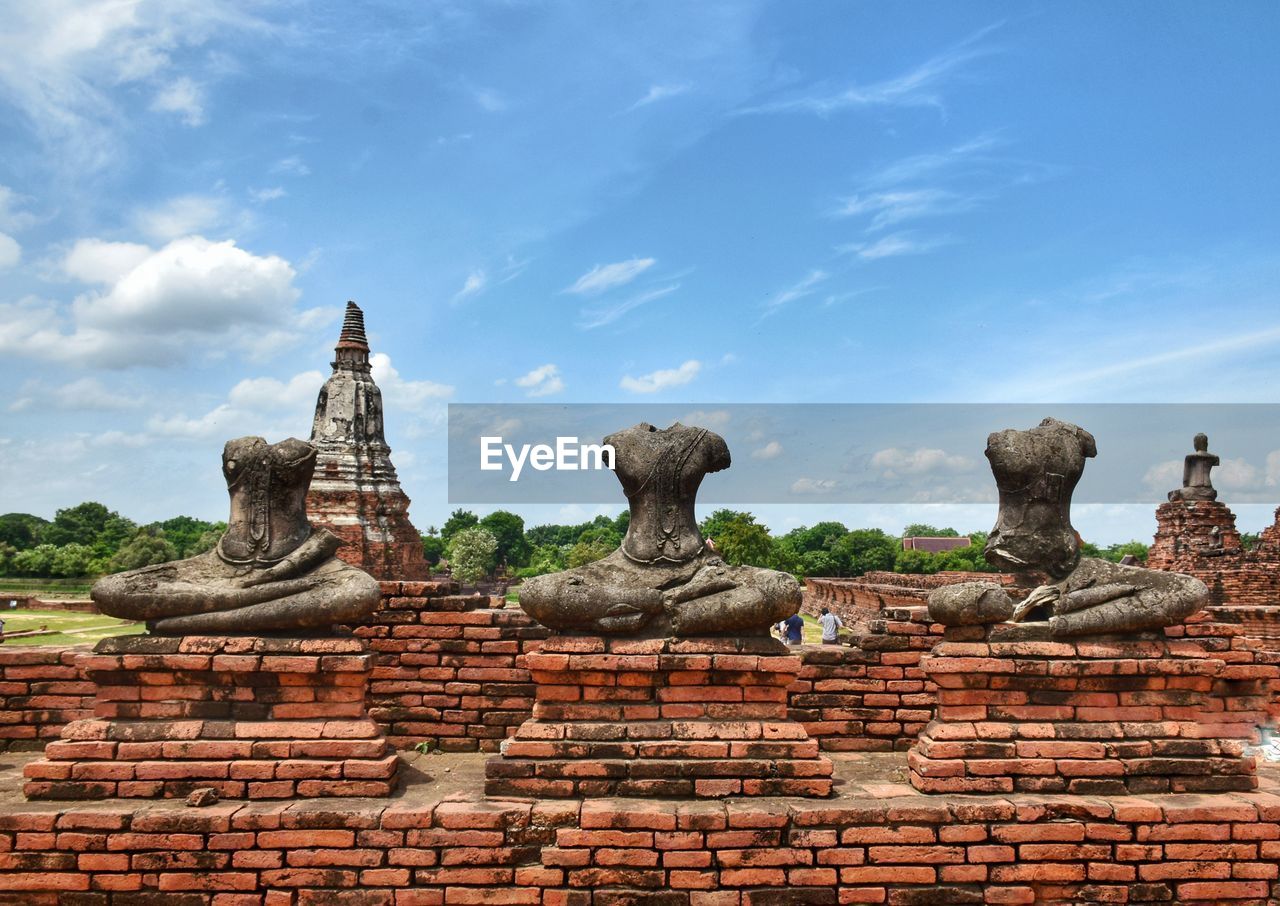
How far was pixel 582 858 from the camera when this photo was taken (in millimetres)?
4047

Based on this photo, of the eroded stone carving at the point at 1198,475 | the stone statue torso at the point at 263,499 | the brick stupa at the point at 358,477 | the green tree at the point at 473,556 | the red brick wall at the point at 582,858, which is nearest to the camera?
the red brick wall at the point at 582,858

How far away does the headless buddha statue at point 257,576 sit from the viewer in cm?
459

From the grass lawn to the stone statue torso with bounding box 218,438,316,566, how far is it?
16.6 m

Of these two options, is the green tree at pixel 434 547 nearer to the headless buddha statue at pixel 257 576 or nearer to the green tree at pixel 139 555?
the green tree at pixel 139 555

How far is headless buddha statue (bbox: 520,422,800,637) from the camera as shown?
14.9 ft

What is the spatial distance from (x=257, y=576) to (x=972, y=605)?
392 cm

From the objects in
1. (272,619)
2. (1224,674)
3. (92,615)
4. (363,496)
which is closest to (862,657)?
(1224,674)

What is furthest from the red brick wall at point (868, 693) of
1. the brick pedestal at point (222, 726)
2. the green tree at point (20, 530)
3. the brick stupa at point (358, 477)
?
the green tree at point (20, 530)

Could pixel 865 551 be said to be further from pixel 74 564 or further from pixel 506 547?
pixel 74 564

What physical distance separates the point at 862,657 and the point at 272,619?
149 inches

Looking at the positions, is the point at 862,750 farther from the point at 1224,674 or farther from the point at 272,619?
the point at 272,619

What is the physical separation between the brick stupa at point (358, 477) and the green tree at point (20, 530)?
55.7 m

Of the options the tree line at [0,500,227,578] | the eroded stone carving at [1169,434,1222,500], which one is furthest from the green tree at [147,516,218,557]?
the eroded stone carving at [1169,434,1222,500]

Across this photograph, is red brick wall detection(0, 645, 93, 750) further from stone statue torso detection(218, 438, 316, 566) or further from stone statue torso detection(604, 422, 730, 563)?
stone statue torso detection(604, 422, 730, 563)
